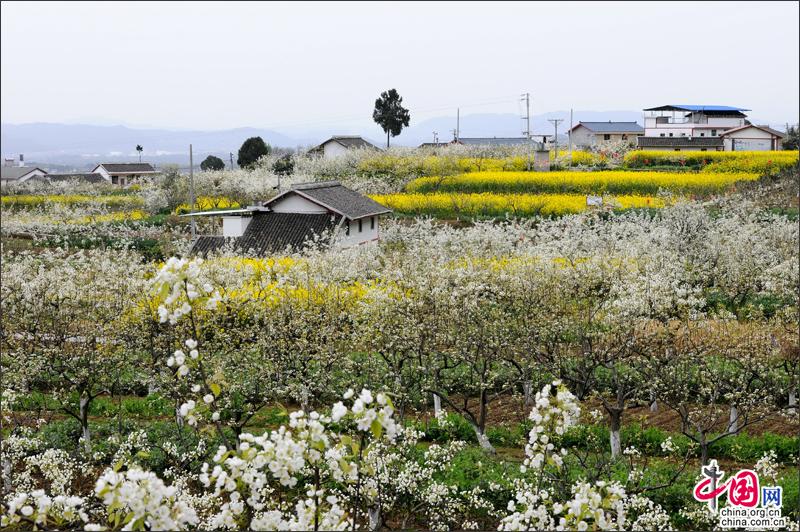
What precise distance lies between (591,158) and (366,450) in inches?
1746

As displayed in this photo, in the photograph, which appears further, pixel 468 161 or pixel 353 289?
pixel 468 161

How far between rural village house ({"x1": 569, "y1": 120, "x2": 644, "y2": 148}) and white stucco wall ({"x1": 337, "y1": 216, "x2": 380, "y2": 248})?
36819 mm

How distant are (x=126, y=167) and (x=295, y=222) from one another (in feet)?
172

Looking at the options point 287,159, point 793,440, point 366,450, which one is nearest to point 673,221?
point 793,440

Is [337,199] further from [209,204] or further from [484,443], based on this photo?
[209,204]

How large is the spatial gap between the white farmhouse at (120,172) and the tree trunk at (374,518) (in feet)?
214

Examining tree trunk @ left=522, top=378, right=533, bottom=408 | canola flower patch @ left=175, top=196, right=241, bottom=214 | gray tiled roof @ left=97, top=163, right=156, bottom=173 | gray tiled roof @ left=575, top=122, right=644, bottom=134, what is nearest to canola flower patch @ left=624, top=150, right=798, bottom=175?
gray tiled roof @ left=575, top=122, right=644, bottom=134

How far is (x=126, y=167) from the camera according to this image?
7175 cm

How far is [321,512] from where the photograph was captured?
521cm

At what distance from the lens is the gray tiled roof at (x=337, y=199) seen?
83.5ft

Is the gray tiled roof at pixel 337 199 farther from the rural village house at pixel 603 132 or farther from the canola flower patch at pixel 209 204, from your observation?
the rural village house at pixel 603 132

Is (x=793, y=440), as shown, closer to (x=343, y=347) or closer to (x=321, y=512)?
(x=343, y=347)

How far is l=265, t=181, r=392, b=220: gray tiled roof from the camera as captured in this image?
83.5ft

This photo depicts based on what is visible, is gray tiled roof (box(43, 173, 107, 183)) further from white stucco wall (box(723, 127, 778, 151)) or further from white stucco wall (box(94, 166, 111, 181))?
white stucco wall (box(723, 127, 778, 151))
